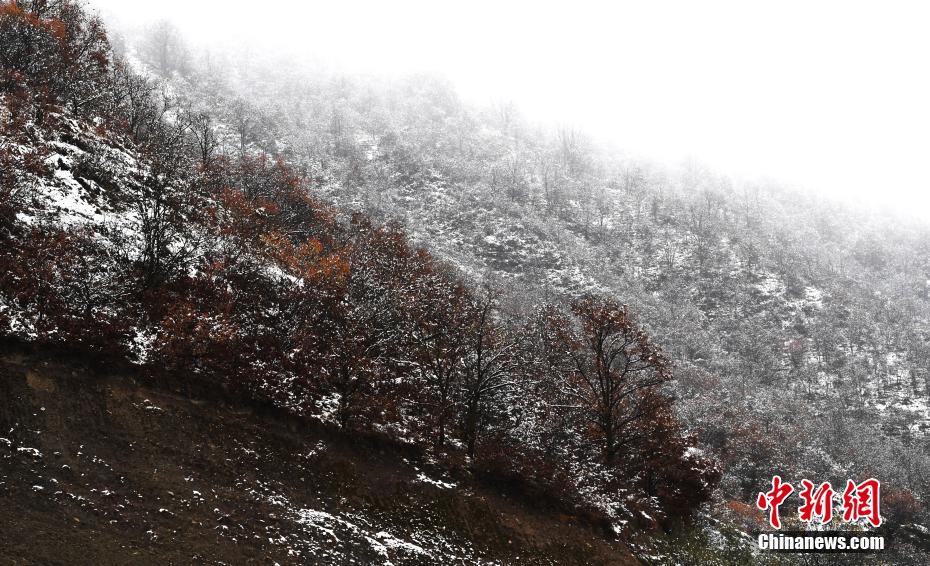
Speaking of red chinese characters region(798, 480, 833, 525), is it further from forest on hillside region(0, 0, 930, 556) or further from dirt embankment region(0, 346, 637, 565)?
dirt embankment region(0, 346, 637, 565)

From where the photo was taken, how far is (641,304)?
9838 cm

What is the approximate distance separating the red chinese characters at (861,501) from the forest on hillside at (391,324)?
4.65 metres

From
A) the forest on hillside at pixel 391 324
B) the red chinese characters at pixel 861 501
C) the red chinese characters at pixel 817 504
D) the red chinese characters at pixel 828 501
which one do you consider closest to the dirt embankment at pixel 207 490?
the forest on hillside at pixel 391 324

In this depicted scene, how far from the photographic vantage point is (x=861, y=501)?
20.9 m

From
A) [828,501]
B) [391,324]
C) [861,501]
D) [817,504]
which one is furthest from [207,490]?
[861,501]

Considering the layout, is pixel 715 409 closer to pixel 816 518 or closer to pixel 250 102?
pixel 816 518

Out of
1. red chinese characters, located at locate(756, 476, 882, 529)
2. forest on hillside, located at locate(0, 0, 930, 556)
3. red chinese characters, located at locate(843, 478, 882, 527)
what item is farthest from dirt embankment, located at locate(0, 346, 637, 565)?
red chinese characters, located at locate(843, 478, 882, 527)

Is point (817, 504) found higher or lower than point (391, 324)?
lower

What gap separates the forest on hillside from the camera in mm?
16531

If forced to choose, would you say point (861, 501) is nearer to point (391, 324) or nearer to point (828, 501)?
point (828, 501)

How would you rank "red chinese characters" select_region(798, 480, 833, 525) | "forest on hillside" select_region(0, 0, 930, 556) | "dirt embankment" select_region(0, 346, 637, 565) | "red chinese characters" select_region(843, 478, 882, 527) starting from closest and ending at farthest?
"dirt embankment" select_region(0, 346, 637, 565) → "forest on hillside" select_region(0, 0, 930, 556) → "red chinese characters" select_region(843, 478, 882, 527) → "red chinese characters" select_region(798, 480, 833, 525)

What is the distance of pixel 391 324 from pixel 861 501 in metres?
20.5

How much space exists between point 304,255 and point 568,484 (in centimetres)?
1528

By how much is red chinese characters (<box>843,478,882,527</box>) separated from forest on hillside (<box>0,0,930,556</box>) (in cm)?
465
